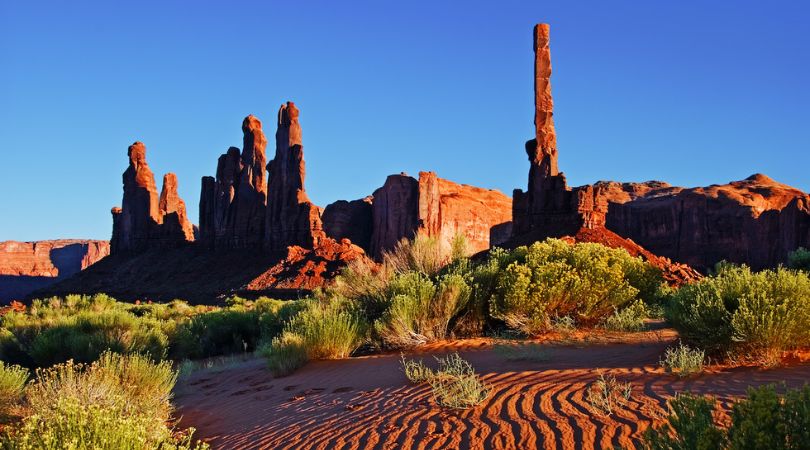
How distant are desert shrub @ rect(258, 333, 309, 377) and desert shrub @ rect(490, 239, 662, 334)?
3318mm

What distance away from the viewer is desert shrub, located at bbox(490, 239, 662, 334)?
35.2 ft

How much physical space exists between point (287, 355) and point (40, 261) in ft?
457

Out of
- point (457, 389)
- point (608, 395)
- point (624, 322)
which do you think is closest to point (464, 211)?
point (624, 322)

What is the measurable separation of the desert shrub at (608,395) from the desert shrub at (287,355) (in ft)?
17.4

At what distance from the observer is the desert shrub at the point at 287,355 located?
10055mm

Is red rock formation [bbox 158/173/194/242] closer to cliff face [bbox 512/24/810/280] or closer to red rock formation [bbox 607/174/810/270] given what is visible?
cliff face [bbox 512/24/810/280]

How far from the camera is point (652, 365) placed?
730cm

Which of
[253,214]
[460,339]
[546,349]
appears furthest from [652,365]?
[253,214]

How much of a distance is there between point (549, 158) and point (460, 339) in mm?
31317

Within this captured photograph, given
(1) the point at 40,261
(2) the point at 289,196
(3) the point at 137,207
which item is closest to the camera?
(2) the point at 289,196

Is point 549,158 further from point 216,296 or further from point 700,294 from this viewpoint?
point 700,294

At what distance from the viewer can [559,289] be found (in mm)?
10891

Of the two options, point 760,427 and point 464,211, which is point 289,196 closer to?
point 464,211

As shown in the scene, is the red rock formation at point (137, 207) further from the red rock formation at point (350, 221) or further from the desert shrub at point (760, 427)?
the desert shrub at point (760, 427)
